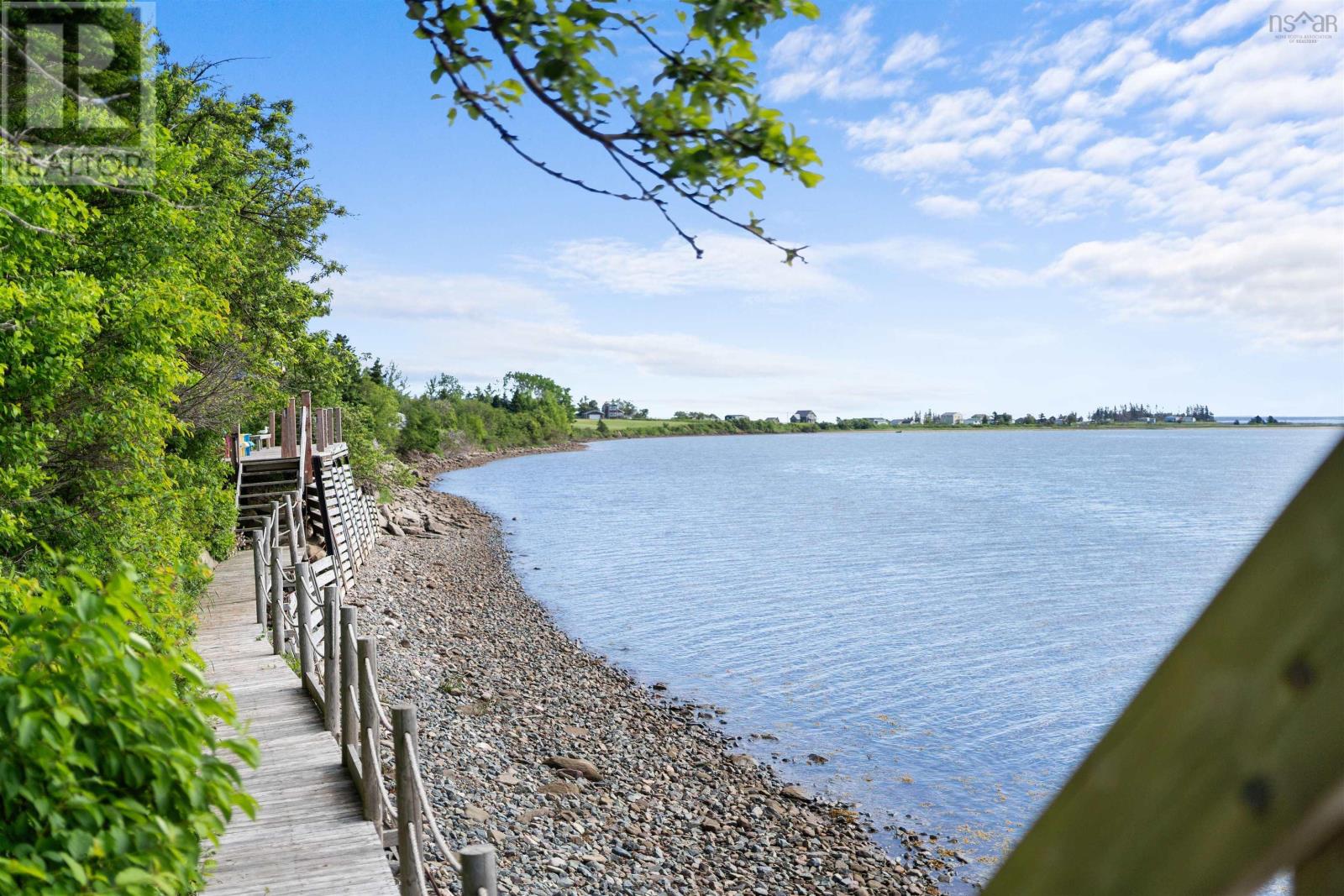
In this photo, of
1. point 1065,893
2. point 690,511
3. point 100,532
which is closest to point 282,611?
point 100,532

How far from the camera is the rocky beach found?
10516 mm

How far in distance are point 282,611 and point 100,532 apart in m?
2.72

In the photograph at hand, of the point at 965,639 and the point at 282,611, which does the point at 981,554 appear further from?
the point at 282,611

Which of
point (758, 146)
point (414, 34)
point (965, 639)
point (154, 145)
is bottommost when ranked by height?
point (965, 639)

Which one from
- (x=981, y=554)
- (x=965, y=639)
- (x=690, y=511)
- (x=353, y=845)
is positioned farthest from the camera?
(x=690, y=511)

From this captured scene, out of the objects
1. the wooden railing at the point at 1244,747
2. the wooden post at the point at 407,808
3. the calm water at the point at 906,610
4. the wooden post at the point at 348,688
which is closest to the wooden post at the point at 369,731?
the wooden post at the point at 348,688

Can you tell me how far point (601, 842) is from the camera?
11008 mm

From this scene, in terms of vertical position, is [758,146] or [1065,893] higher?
[758,146]

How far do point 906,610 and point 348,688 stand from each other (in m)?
21.6

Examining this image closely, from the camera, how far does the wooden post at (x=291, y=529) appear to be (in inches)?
779

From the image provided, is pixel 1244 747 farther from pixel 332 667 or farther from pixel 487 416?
pixel 487 416

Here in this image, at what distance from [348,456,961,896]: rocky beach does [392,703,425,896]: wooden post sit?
2168mm

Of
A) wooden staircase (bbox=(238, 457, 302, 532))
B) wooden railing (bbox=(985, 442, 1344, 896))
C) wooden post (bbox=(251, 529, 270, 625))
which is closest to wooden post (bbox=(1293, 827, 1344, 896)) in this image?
wooden railing (bbox=(985, 442, 1344, 896))

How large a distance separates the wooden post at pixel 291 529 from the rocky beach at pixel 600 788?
2.25 m
